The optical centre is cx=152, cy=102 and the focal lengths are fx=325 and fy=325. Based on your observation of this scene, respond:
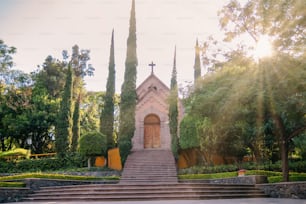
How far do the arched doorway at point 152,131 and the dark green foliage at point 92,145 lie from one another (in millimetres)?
6547

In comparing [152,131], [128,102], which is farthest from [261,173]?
[152,131]

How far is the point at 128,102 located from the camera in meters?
23.1

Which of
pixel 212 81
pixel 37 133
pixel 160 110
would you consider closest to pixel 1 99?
pixel 37 133

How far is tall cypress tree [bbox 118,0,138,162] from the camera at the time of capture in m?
22.4

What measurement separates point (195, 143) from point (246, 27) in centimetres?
856

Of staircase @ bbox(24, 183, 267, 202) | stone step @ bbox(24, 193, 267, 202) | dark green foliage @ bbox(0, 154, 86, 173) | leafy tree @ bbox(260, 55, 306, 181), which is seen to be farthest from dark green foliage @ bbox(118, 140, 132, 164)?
leafy tree @ bbox(260, 55, 306, 181)

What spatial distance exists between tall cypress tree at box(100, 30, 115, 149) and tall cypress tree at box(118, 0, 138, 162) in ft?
6.38

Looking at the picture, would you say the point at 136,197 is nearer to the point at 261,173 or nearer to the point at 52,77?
the point at 261,173

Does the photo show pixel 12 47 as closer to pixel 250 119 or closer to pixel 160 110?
pixel 160 110

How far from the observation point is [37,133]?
99.1 feet

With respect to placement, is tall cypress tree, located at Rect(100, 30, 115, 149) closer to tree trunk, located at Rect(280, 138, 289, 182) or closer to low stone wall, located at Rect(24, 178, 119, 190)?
low stone wall, located at Rect(24, 178, 119, 190)

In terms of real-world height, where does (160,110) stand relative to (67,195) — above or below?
above

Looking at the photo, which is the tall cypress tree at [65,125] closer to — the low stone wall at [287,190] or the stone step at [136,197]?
the stone step at [136,197]

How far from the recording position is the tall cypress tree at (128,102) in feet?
73.5
